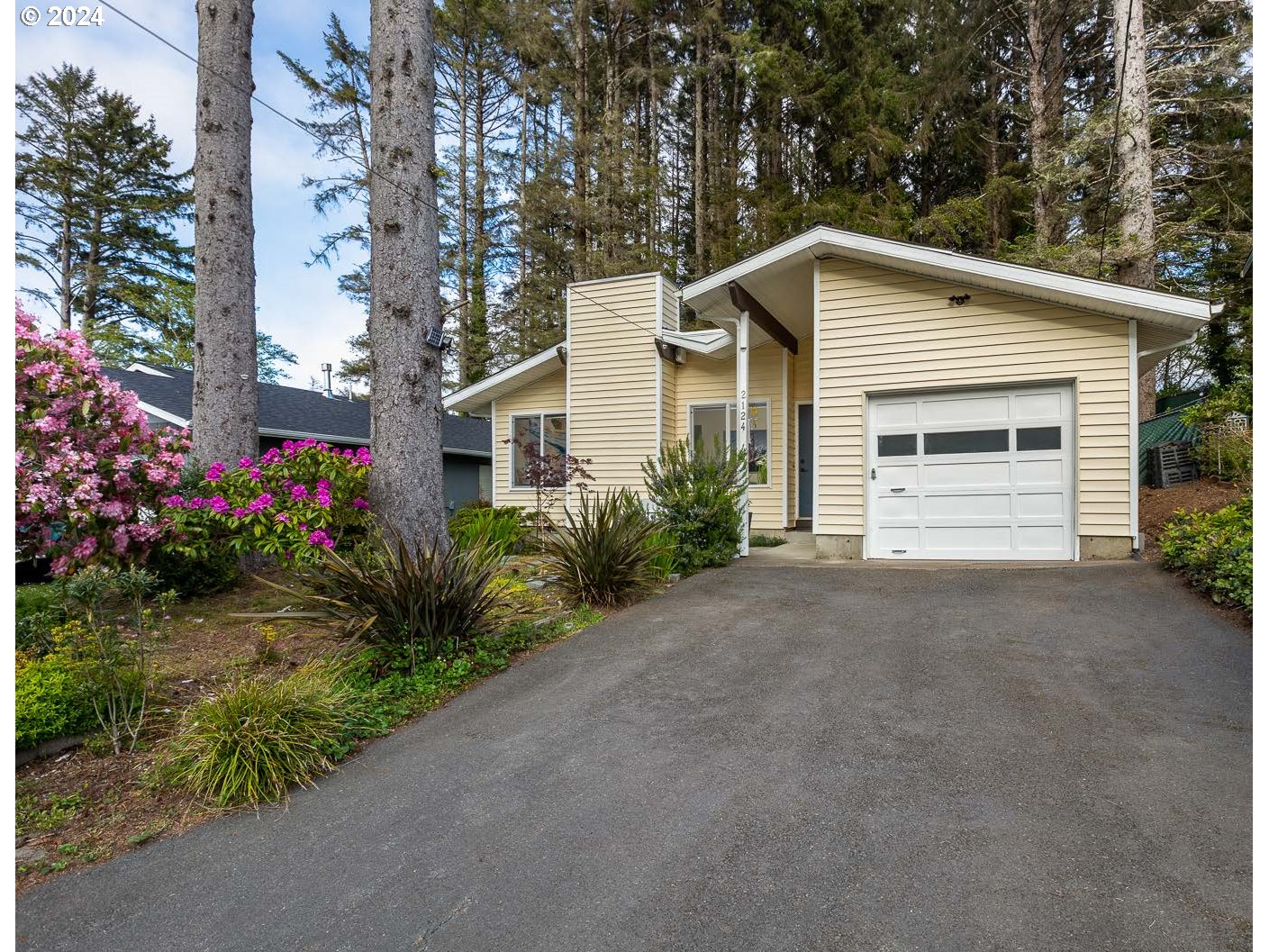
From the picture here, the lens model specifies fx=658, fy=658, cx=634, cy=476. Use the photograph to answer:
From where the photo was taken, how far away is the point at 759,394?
1128 centimetres

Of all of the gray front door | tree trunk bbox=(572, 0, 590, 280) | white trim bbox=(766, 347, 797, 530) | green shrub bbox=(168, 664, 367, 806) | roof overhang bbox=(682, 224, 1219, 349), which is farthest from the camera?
tree trunk bbox=(572, 0, 590, 280)

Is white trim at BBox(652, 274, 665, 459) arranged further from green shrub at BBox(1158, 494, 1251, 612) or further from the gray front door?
green shrub at BBox(1158, 494, 1251, 612)

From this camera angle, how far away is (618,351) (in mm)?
11852

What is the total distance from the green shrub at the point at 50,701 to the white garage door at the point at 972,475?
A: 729cm

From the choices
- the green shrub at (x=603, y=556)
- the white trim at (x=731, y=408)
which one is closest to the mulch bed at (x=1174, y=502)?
the white trim at (x=731, y=408)

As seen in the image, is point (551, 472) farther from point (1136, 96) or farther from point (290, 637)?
point (1136, 96)

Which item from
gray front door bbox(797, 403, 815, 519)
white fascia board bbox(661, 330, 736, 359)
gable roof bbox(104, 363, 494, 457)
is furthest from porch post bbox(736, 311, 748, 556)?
gable roof bbox(104, 363, 494, 457)

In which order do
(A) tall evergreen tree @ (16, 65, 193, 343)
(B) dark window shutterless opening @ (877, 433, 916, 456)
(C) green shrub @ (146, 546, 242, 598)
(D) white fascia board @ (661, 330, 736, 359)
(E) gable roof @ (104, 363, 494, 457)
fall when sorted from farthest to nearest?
(A) tall evergreen tree @ (16, 65, 193, 343)
(E) gable roof @ (104, 363, 494, 457)
(D) white fascia board @ (661, 330, 736, 359)
(B) dark window shutterless opening @ (877, 433, 916, 456)
(C) green shrub @ (146, 546, 242, 598)

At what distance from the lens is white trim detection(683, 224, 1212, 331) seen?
6.70 metres

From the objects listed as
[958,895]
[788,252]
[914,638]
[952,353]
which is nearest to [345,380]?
[788,252]

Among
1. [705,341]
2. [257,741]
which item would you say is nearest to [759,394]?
[705,341]

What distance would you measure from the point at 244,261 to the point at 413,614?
4861mm

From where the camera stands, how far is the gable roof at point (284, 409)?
489 inches

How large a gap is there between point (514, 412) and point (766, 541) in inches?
228
